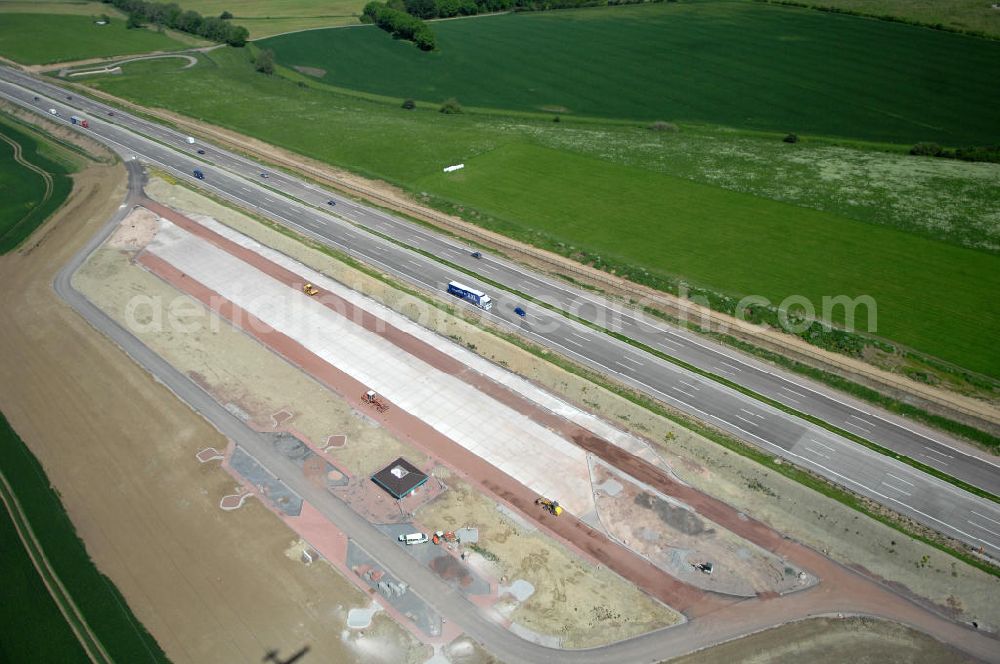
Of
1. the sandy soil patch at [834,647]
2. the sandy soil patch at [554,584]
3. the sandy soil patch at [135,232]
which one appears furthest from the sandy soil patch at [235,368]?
the sandy soil patch at [834,647]

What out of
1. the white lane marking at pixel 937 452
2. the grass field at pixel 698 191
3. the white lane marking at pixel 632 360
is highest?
the grass field at pixel 698 191

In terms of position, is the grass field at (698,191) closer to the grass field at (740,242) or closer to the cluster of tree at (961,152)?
the grass field at (740,242)

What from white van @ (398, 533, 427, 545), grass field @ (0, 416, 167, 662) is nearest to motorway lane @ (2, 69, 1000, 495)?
white van @ (398, 533, 427, 545)

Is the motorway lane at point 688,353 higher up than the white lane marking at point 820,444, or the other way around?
the motorway lane at point 688,353

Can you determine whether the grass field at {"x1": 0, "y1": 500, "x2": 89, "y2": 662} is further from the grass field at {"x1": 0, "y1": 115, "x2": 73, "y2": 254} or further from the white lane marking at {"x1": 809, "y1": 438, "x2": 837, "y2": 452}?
the white lane marking at {"x1": 809, "y1": 438, "x2": 837, "y2": 452}

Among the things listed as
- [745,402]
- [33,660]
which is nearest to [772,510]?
[745,402]

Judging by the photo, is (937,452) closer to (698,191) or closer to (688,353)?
(688,353)
